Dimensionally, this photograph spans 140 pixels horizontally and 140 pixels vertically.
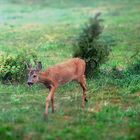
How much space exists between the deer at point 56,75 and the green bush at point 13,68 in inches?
97.7

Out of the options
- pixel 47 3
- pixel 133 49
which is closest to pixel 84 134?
pixel 133 49

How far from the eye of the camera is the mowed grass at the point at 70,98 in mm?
10656

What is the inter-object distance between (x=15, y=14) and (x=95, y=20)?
17691 millimetres

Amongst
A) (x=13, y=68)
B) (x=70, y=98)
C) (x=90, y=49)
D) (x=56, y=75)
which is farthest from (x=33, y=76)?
(x=90, y=49)

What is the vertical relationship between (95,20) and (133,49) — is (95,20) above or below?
above

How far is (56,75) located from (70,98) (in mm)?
1248

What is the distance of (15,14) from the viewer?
33031mm

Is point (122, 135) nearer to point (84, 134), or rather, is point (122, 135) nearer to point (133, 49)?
point (84, 134)

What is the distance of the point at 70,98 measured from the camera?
13.9 m

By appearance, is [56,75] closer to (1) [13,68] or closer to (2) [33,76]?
(2) [33,76]

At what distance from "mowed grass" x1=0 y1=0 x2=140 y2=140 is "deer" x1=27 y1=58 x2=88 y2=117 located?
19.4 inches

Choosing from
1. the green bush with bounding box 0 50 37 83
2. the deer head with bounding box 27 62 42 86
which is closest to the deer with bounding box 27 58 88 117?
the deer head with bounding box 27 62 42 86

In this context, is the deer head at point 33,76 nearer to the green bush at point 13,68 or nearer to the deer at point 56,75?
the deer at point 56,75

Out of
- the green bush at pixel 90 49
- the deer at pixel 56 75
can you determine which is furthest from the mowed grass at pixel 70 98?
the deer at pixel 56 75
